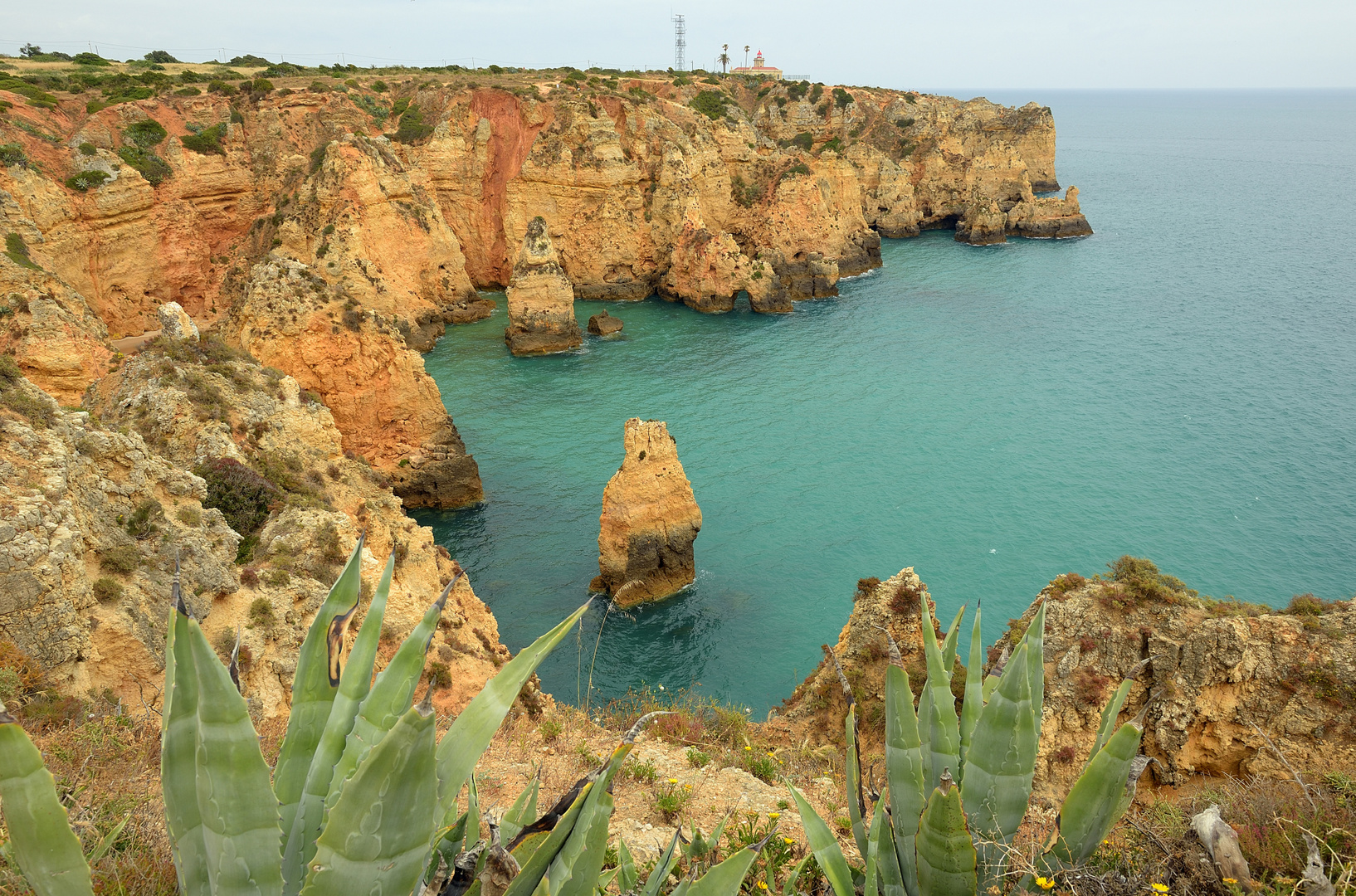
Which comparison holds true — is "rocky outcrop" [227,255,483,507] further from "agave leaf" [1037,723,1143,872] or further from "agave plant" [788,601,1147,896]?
"agave leaf" [1037,723,1143,872]

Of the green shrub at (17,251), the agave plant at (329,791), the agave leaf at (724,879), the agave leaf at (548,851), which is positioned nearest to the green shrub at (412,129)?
the green shrub at (17,251)

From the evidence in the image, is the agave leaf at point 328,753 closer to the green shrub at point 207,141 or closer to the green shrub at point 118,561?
the green shrub at point 118,561

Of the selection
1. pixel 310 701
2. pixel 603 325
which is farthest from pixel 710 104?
pixel 310 701

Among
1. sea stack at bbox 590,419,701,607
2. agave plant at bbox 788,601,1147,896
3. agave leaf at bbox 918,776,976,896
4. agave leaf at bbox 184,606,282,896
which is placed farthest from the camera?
sea stack at bbox 590,419,701,607

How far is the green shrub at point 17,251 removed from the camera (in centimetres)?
2142

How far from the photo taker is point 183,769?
2.44 m

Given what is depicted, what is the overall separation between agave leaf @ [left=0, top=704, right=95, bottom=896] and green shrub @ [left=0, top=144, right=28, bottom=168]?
35652 mm

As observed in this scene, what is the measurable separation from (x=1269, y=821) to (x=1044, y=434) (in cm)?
2973

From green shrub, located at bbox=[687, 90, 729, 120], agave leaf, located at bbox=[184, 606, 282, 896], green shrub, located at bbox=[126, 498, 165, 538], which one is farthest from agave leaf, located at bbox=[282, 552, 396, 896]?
green shrub, located at bbox=[687, 90, 729, 120]

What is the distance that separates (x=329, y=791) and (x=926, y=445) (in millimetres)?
30921

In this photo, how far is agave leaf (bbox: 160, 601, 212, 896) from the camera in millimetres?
2342

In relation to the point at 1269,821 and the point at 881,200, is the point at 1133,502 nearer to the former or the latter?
the point at 1269,821

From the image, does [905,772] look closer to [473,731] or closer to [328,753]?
[473,731]

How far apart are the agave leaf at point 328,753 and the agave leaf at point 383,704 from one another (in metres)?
0.04
